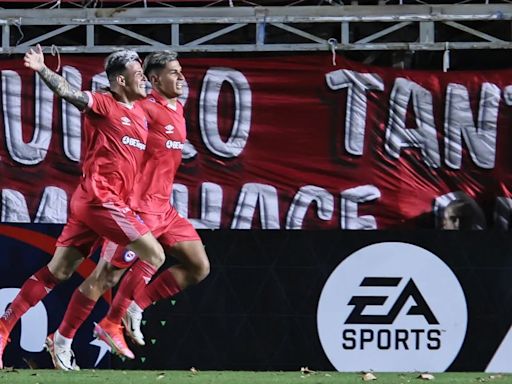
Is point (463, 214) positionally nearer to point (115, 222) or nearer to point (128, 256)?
point (128, 256)

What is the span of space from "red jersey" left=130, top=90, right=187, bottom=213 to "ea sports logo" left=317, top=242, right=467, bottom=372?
1.94m

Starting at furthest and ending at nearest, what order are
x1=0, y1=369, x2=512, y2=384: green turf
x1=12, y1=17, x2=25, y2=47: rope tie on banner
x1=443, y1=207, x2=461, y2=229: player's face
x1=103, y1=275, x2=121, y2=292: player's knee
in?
x1=443, y1=207, x2=461, y2=229: player's face < x1=12, y1=17, x2=25, y2=47: rope tie on banner < x1=103, y1=275, x2=121, y2=292: player's knee < x1=0, y1=369, x2=512, y2=384: green turf

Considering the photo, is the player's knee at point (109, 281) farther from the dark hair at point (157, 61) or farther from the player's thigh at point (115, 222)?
the dark hair at point (157, 61)

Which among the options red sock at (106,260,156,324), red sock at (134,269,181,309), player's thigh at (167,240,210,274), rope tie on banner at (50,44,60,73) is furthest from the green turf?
rope tie on banner at (50,44,60,73)

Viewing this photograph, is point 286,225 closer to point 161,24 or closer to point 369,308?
point 369,308

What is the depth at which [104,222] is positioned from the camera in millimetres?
9688

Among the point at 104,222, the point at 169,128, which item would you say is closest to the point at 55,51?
the point at 169,128

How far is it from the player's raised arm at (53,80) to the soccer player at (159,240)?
2.44 ft

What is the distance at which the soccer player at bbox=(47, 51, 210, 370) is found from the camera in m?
10.1

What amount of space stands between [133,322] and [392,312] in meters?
2.37

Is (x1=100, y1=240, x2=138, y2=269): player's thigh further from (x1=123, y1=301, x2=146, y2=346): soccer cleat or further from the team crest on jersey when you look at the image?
the team crest on jersey

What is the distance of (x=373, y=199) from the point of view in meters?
12.2

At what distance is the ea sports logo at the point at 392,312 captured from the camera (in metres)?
11.4

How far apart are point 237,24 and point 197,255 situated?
2.44 m
